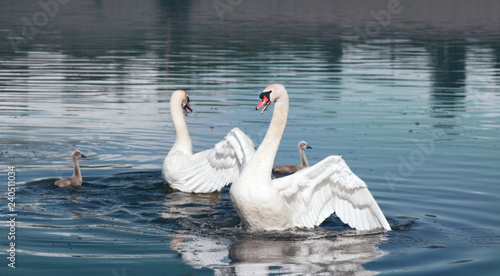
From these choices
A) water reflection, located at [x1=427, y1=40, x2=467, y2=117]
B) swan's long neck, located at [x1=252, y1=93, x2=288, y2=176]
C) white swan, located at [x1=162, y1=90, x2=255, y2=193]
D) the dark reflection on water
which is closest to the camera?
the dark reflection on water

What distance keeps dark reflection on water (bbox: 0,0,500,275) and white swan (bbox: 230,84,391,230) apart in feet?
0.82

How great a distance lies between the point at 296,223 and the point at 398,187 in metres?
2.81

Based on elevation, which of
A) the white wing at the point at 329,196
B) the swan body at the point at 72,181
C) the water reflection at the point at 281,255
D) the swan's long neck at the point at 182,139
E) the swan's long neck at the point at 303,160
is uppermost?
the swan's long neck at the point at 182,139

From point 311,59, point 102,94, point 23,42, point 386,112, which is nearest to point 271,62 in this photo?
point 311,59

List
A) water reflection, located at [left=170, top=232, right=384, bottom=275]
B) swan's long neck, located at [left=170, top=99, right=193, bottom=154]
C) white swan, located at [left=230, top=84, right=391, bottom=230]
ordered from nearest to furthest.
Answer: water reflection, located at [left=170, top=232, right=384, bottom=275] < white swan, located at [left=230, top=84, right=391, bottom=230] < swan's long neck, located at [left=170, top=99, right=193, bottom=154]

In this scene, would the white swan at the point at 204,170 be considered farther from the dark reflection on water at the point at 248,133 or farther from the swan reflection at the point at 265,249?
the swan reflection at the point at 265,249

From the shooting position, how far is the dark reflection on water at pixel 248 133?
28.3 ft

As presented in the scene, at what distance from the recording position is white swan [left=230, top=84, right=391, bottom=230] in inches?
364

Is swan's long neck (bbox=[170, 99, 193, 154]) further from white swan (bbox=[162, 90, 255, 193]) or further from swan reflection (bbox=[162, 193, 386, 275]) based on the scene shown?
swan reflection (bbox=[162, 193, 386, 275])

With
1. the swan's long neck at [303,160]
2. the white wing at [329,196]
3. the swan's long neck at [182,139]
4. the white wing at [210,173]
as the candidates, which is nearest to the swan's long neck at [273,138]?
the white wing at [329,196]

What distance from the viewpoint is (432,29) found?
4972 cm

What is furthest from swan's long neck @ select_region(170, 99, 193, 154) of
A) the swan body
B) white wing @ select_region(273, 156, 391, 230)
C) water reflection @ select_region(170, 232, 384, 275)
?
water reflection @ select_region(170, 232, 384, 275)

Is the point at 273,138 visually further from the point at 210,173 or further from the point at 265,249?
the point at 210,173

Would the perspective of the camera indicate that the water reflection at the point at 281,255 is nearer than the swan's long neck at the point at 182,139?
Yes
